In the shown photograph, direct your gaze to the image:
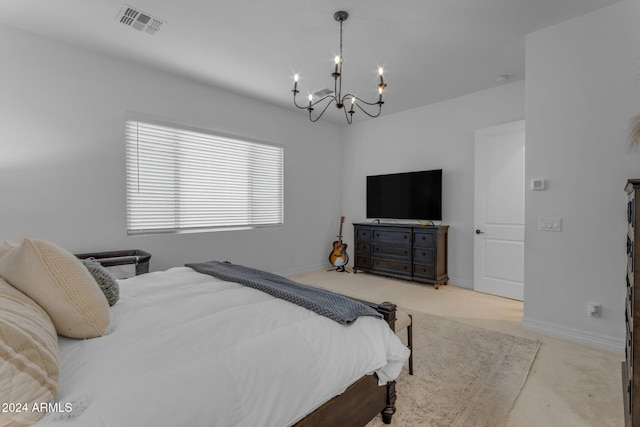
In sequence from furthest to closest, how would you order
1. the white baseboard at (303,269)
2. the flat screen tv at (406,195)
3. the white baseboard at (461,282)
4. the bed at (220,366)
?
1. the white baseboard at (303,269)
2. the flat screen tv at (406,195)
3. the white baseboard at (461,282)
4. the bed at (220,366)

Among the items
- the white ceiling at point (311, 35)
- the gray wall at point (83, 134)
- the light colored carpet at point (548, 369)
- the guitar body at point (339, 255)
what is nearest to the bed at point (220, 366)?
the light colored carpet at point (548, 369)

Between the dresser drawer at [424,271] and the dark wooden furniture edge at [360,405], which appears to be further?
the dresser drawer at [424,271]

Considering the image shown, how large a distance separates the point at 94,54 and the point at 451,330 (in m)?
4.60

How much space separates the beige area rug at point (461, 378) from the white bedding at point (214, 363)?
0.47 meters

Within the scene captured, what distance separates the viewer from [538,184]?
114 inches

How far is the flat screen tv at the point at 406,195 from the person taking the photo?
4.70m

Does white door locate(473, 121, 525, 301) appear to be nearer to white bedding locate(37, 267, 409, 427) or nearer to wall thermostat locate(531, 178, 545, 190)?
wall thermostat locate(531, 178, 545, 190)

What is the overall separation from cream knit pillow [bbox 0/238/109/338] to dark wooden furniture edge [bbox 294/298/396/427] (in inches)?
36.3

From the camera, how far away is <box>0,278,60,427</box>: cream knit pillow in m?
0.73

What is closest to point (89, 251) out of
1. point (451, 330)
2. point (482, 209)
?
point (451, 330)

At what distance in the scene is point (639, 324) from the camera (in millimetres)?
1448

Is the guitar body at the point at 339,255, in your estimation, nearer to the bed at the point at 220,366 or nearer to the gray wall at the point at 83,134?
the gray wall at the point at 83,134

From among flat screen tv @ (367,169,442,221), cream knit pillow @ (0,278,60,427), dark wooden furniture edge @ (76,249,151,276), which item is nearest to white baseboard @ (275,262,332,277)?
flat screen tv @ (367,169,442,221)

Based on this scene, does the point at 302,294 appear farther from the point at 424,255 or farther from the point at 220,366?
the point at 424,255
